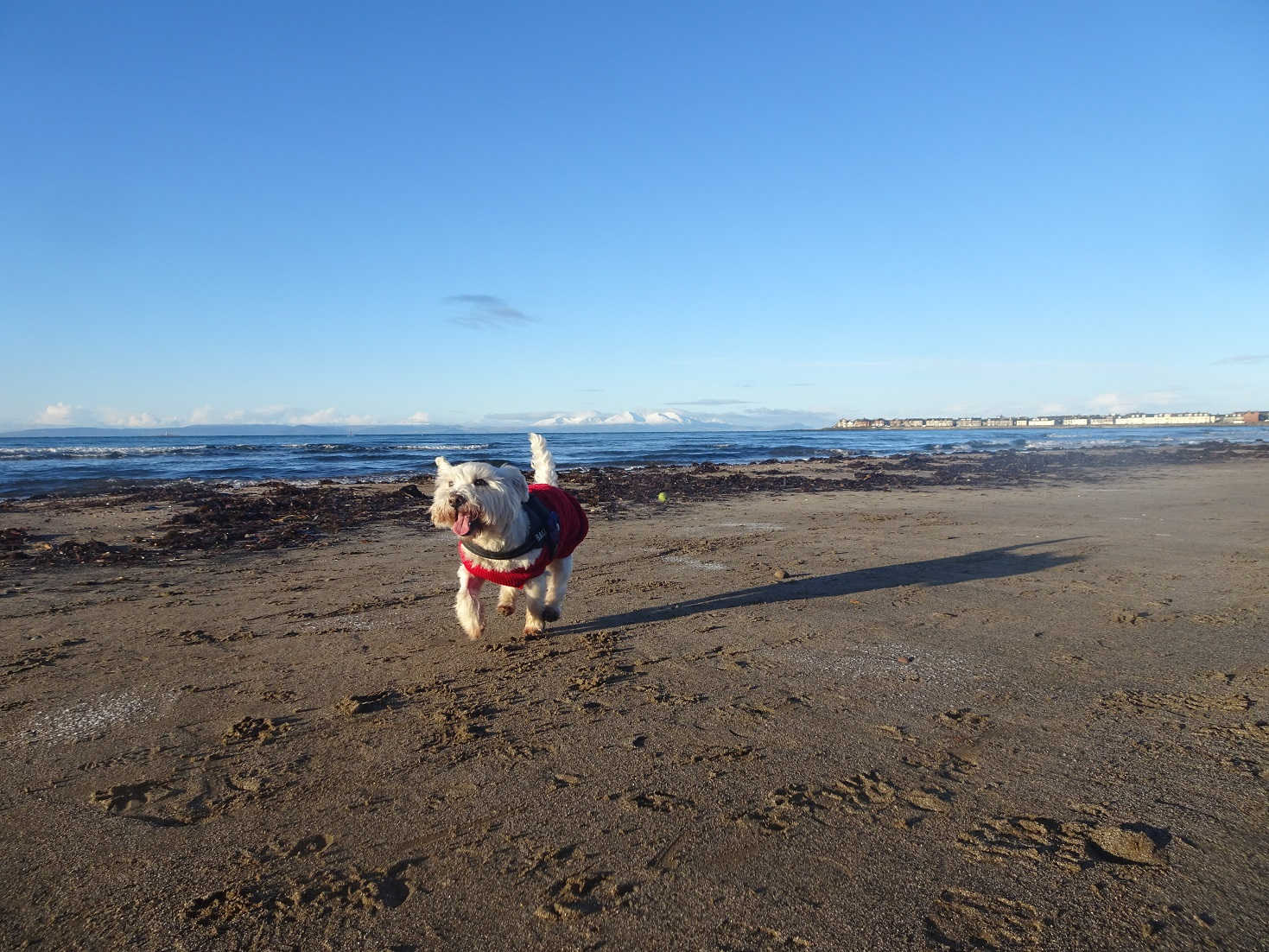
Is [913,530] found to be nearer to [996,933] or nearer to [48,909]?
[996,933]

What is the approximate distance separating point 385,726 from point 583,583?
147 inches

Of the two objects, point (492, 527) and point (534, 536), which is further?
point (534, 536)

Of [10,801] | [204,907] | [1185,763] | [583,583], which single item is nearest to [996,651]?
[1185,763]

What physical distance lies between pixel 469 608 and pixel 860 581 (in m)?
4.04

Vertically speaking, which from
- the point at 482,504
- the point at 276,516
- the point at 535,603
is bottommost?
the point at 276,516

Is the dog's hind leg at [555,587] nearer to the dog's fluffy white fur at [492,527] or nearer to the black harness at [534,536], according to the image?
the dog's fluffy white fur at [492,527]

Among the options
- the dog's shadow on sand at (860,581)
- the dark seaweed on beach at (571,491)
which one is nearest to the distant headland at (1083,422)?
the dark seaweed on beach at (571,491)

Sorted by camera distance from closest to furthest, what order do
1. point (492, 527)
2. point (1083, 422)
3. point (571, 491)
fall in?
point (492, 527) < point (571, 491) < point (1083, 422)

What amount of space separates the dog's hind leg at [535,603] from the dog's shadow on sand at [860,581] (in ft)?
0.54

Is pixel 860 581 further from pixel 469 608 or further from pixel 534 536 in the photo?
pixel 469 608

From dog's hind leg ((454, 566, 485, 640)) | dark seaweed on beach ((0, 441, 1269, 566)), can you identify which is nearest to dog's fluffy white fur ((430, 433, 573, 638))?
dog's hind leg ((454, 566, 485, 640))

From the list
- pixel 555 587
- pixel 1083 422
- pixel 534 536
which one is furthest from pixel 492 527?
pixel 1083 422

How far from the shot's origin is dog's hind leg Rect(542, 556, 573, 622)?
18.8ft

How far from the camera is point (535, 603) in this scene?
5.69m
